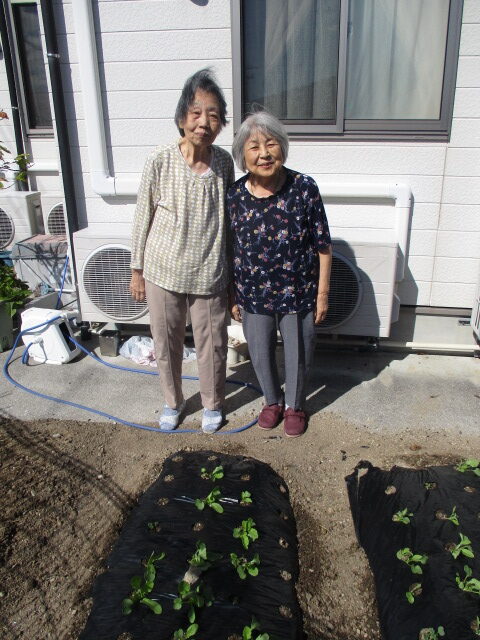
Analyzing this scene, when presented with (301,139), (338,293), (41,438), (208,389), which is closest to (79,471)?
(41,438)

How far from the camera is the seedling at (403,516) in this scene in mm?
1978

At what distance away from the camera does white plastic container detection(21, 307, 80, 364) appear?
364cm

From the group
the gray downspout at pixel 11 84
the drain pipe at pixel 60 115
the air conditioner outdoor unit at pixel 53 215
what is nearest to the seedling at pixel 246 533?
the drain pipe at pixel 60 115

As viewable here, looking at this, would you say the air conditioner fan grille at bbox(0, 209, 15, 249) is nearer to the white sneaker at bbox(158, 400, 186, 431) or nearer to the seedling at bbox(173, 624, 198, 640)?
the white sneaker at bbox(158, 400, 186, 431)

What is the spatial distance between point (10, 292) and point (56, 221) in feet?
5.26

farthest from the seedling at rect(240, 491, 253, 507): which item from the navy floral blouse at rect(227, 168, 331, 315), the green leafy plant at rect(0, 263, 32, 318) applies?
the green leafy plant at rect(0, 263, 32, 318)

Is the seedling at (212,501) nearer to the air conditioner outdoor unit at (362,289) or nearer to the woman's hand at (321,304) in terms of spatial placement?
the woman's hand at (321,304)

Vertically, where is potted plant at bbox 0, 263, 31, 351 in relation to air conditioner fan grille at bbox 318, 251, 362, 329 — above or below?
below

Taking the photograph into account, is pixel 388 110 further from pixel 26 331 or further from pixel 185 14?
pixel 26 331

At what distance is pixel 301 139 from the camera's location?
3414mm

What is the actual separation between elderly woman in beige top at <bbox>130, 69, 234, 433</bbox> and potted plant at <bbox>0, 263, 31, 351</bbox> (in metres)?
1.68

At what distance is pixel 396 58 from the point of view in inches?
130

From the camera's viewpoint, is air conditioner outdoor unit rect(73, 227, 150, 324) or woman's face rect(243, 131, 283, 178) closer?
woman's face rect(243, 131, 283, 178)

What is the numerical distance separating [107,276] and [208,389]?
1.19 meters
